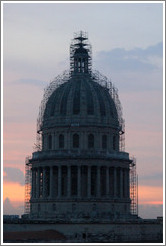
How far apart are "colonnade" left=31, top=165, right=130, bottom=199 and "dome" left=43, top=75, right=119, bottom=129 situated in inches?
350

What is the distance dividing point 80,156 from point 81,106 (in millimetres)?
10466

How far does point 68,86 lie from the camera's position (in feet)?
435

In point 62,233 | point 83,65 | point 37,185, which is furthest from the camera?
point 83,65

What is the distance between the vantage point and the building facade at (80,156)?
12400 centimetres

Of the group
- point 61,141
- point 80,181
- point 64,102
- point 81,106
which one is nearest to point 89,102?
point 81,106

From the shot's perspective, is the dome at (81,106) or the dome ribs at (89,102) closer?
the dome at (81,106)

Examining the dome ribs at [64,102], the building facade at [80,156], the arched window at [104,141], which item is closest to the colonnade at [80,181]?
the building facade at [80,156]

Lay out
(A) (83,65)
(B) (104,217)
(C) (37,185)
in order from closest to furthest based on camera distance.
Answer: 1. (B) (104,217)
2. (C) (37,185)
3. (A) (83,65)

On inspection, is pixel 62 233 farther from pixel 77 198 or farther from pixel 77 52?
pixel 77 52

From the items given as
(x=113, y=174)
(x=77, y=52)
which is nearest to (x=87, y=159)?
(x=113, y=174)

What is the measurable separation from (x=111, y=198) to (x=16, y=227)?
66.2ft

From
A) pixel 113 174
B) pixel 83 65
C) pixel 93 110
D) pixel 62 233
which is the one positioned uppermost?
pixel 83 65

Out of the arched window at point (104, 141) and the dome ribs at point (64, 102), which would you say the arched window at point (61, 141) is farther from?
the arched window at point (104, 141)

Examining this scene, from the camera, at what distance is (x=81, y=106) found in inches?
5089
